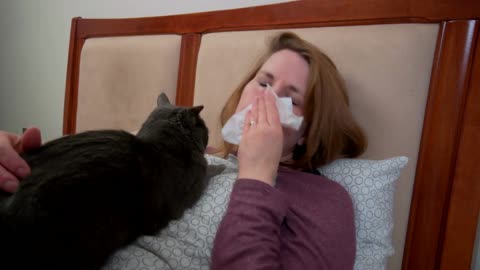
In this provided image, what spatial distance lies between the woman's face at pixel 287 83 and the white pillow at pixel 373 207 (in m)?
0.18

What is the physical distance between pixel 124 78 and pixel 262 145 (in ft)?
3.78

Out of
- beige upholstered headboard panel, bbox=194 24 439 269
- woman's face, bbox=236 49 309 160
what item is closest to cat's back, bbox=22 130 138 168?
woman's face, bbox=236 49 309 160

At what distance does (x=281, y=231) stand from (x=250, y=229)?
117mm

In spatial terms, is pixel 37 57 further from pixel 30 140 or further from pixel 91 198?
pixel 91 198

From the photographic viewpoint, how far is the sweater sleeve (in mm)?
620

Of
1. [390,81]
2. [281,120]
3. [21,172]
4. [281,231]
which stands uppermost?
[390,81]

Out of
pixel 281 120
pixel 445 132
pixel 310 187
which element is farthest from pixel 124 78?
pixel 445 132

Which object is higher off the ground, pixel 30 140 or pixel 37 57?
pixel 37 57

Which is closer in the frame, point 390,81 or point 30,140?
point 30,140

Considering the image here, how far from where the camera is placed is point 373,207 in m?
0.86

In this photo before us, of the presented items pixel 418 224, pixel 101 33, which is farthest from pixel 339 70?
pixel 101 33

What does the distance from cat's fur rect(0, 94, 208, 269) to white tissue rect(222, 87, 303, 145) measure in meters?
0.14

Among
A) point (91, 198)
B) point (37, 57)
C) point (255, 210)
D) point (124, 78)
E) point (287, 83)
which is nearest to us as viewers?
point (91, 198)

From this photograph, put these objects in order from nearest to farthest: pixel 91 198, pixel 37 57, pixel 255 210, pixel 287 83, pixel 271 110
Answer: pixel 91 198 → pixel 255 210 → pixel 271 110 → pixel 287 83 → pixel 37 57
